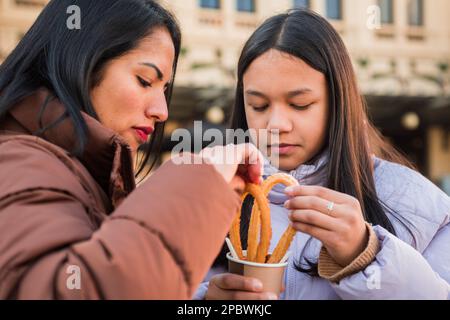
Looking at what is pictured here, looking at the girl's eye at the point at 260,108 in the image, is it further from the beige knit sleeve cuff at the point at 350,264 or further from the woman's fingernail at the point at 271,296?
the woman's fingernail at the point at 271,296

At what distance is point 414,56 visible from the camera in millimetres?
13141

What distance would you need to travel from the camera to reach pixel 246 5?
507 inches

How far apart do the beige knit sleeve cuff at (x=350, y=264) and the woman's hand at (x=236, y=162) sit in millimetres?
252

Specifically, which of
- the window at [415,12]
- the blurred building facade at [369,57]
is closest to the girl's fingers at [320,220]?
the blurred building facade at [369,57]

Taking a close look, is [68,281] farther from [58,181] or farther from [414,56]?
[414,56]

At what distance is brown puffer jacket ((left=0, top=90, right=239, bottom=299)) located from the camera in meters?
0.86

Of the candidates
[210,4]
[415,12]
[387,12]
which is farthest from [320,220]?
[415,12]

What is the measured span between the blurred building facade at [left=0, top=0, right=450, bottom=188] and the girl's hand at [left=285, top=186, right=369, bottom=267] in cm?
927

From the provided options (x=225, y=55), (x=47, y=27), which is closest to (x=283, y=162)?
(x=47, y=27)

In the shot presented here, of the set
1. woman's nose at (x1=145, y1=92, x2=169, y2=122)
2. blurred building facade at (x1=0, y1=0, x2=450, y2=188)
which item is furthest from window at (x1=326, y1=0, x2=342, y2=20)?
woman's nose at (x1=145, y1=92, x2=169, y2=122)

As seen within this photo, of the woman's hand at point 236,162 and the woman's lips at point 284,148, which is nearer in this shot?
the woman's hand at point 236,162

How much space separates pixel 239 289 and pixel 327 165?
2.10 feet

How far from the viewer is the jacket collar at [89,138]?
1.14 m

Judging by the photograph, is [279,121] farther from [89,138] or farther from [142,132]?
[89,138]
